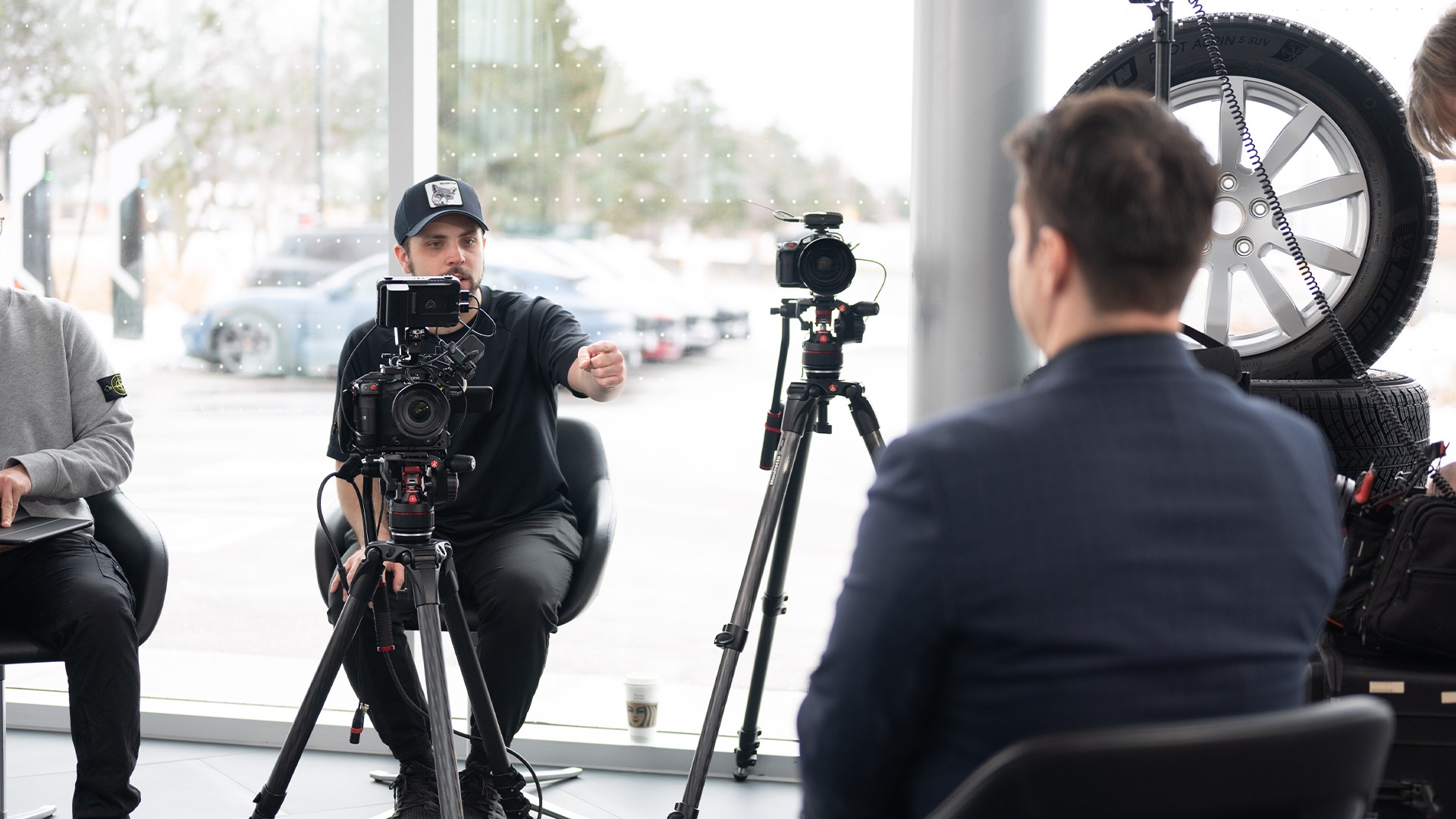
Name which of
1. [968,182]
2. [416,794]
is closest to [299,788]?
[416,794]

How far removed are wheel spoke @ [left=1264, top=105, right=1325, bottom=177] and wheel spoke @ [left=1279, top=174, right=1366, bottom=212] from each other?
70 mm

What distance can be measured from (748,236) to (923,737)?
7.44 ft

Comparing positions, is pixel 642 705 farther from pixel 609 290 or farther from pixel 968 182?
pixel 968 182

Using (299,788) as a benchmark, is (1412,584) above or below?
above

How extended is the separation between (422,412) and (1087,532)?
4.61 ft

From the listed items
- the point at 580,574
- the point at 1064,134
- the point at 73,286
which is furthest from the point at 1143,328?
the point at 73,286

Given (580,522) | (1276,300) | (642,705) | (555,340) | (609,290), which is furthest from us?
(609,290)

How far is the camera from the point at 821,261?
7.96 feet

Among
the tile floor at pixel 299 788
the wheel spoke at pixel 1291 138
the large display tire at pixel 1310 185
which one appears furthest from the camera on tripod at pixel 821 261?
the tile floor at pixel 299 788

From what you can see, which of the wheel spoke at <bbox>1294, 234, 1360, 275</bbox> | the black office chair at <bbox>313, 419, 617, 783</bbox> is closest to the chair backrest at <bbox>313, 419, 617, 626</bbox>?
the black office chair at <bbox>313, 419, 617, 783</bbox>

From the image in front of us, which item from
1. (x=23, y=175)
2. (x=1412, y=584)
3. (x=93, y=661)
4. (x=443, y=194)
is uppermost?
(x=23, y=175)

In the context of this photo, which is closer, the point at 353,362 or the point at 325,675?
the point at 325,675

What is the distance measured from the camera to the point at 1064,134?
965mm

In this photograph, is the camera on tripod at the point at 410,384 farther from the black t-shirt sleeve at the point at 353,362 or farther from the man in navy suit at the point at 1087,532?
the man in navy suit at the point at 1087,532
